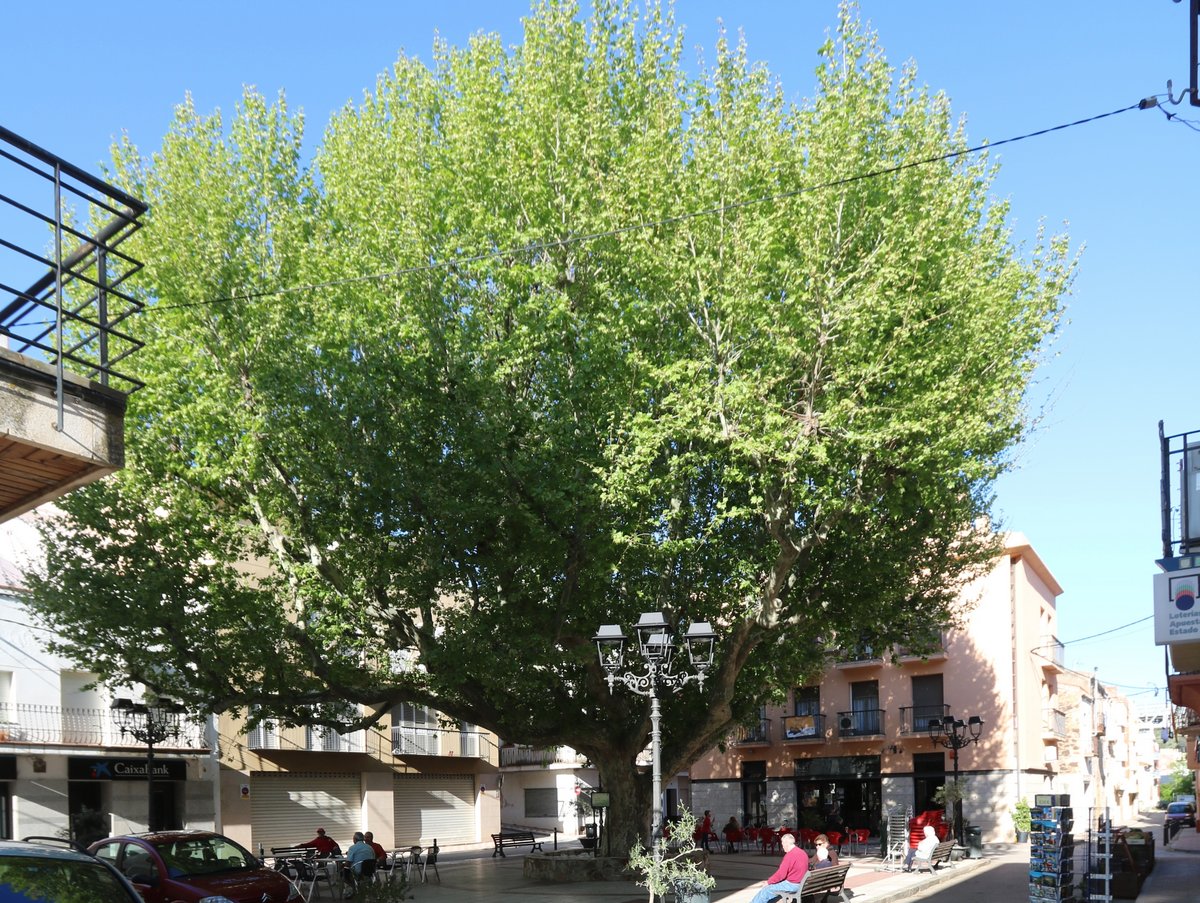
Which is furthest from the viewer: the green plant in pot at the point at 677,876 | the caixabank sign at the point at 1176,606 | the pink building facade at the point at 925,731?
the pink building facade at the point at 925,731

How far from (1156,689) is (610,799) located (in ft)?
96.2

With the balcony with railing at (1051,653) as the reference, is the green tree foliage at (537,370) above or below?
above

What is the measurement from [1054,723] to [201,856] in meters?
34.7

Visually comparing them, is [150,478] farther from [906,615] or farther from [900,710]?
[900,710]

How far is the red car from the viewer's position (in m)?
14.3

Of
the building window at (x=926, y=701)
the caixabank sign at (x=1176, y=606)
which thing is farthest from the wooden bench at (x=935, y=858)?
the caixabank sign at (x=1176, y=606)

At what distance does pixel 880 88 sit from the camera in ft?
63.8

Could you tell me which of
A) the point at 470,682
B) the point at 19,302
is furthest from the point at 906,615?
the point at 19,302

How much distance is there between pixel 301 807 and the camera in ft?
111

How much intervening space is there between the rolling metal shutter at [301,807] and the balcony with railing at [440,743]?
7.44 ft

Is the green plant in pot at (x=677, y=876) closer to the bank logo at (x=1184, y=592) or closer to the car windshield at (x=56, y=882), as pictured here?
the bank logo at (x=1184, y=592)

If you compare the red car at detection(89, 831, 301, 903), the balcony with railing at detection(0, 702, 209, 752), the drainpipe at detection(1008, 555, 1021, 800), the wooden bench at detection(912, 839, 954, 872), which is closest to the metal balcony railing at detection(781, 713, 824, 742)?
the drainpipe at detection(1008, 555, 1021, 800)

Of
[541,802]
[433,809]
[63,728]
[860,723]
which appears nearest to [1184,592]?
[63,728]

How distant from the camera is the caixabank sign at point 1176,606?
12031 mm
